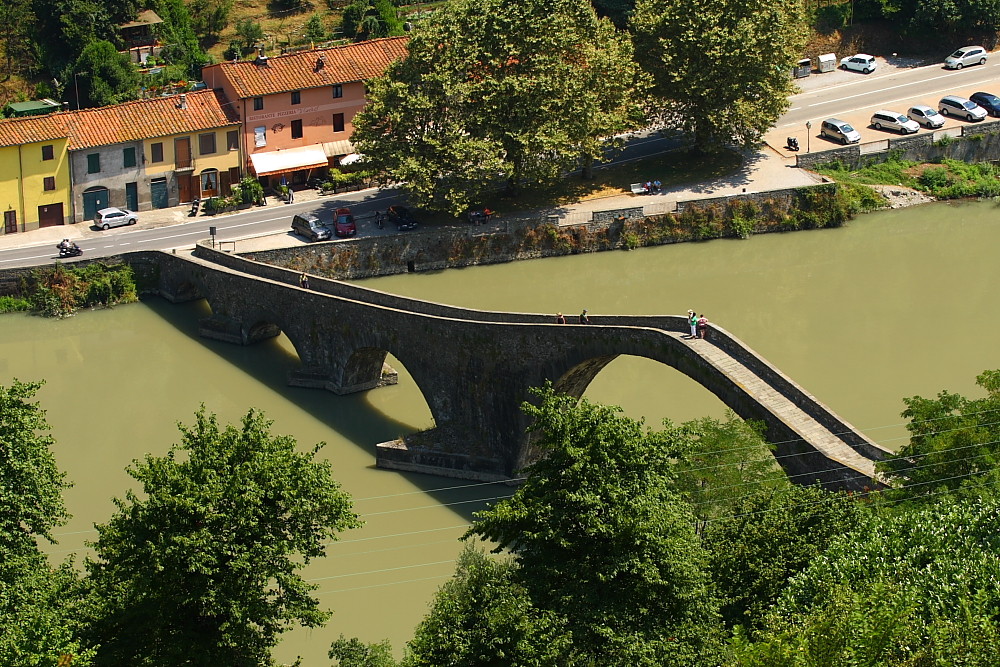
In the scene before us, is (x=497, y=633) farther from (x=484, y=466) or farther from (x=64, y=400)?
(x=64, y=400)

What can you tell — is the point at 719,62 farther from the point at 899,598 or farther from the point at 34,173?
the point at 899,598

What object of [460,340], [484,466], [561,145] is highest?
[561,145]

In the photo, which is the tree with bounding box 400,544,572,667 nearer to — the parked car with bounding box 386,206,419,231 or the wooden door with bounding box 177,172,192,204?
the parked car with bounding box 386,206,419,231

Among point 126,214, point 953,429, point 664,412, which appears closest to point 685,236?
point 664,412

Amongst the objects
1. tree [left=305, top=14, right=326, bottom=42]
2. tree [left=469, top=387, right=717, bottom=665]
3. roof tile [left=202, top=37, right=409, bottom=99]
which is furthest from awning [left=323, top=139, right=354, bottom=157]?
tree [left=469, top=387, right=717, bottom=665]

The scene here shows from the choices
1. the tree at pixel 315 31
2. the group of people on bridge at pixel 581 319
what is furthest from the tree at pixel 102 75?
the group of people on bridge at pixel 581 319

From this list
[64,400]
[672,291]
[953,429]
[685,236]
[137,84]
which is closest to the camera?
[953,429]

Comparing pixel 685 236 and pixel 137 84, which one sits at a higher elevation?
pixel 137 84
